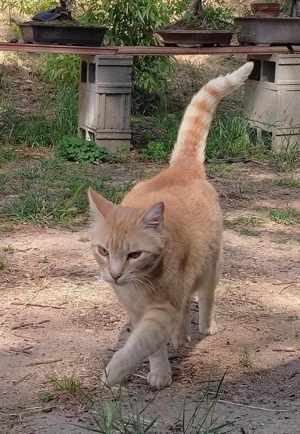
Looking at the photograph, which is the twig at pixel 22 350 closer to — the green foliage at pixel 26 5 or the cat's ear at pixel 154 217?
the cat's ear at pixel 154 217

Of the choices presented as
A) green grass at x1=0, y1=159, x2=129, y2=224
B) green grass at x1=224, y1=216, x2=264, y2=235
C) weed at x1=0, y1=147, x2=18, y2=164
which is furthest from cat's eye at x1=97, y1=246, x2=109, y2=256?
weed at x1=0, y1=147, x2=18, y2=164

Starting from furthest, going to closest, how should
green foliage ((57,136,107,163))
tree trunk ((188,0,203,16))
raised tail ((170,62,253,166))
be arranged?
1. tree trunk ((188,0,203,16))
2. green foliage ((57,136,107,163))
3. raised tail ((170,62,253,166))

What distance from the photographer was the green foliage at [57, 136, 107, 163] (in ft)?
23.7

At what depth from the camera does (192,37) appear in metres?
7.59

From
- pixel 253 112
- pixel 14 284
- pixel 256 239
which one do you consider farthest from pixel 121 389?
pixel 253 112

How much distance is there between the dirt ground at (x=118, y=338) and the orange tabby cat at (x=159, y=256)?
16cm

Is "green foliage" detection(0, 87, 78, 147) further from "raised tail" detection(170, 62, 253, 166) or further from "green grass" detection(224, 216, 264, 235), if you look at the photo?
"raised tail" detection(170, 62, 253, 166)

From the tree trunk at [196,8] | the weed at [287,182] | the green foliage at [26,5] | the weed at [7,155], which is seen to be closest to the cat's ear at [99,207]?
the weed at [287,182]

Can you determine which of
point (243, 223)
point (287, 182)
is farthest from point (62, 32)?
point (243, 223)

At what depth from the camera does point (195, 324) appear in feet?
13.2

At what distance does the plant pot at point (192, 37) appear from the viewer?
24.8 feet

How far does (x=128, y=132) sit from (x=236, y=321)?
153 inches

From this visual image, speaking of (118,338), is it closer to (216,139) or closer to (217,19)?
(216,139)

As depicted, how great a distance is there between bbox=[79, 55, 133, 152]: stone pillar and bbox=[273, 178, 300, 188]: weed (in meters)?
1.57
